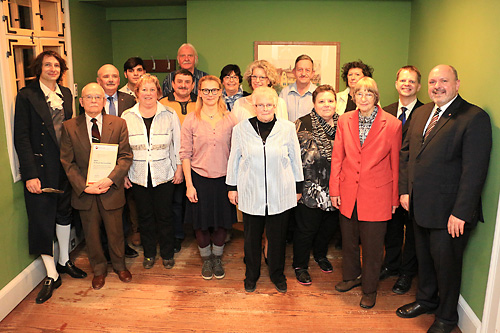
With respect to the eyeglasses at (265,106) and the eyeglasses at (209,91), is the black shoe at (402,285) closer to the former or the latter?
the eyeglasses at (265,106)

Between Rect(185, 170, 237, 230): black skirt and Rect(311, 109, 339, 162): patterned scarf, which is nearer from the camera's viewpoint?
Rect(311, 109, 339, 162): patterned scarf

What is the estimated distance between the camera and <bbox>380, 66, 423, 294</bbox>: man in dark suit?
3.22m

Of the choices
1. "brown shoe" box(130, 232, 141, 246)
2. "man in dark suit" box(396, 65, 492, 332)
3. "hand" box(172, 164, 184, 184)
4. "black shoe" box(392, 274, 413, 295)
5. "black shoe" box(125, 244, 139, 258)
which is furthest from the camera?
"brown shoe" box(130, 232, 141, 246)

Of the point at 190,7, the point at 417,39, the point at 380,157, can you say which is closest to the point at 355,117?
the point at 380,157

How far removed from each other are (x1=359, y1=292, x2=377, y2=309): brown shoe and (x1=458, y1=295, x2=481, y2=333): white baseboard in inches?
22.9

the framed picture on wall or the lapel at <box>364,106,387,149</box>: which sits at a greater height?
Result: the framed picture on wall

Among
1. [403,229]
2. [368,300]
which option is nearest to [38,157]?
[368,300]

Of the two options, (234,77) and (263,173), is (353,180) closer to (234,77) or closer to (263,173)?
(263,173)

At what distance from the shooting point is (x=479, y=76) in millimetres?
2834

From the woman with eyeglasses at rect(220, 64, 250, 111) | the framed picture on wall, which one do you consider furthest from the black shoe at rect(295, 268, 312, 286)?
the framed picture on wall

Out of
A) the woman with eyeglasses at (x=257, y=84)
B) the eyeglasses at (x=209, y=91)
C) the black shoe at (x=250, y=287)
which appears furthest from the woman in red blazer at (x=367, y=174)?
the eyeglasses at (x=209, y=91)

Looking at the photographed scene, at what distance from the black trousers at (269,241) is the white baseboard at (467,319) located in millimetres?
1291

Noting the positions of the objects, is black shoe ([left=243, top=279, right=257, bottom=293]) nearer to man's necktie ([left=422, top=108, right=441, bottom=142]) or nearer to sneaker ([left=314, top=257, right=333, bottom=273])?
sneaker ([left=314, top=257, right=333, bottom=273])

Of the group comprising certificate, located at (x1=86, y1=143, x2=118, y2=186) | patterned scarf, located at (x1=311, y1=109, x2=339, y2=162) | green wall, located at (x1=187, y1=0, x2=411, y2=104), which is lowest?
certificate, located at (x1=86, y1=143, x2=118, y2=186)
